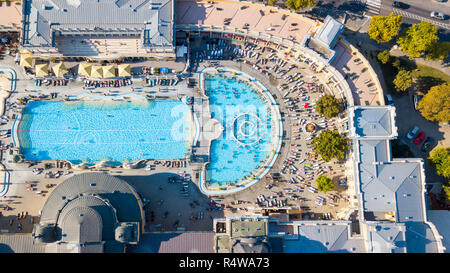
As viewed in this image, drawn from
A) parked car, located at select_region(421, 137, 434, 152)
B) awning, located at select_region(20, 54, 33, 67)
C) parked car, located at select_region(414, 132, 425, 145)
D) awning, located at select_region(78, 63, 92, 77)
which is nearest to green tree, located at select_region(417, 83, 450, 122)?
parked car, located at select_region(414, 132, 425, 145)

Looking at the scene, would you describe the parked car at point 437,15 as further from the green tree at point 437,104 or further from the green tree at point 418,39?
the green tree at point 437,104

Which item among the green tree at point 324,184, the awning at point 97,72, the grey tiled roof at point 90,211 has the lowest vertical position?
the grey tiled roof at point 90,211

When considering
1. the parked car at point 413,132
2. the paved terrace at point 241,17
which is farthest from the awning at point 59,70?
the parked car at point 413,132

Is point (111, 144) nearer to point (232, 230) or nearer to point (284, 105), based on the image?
point (232, 230)

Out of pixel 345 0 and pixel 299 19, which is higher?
pixel 345 0

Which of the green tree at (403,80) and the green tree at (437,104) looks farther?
the green tree at (403,80)
